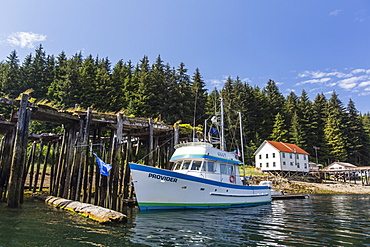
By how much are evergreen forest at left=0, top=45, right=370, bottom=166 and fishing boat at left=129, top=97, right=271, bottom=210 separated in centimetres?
1351

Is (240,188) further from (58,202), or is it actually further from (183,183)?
(58,202)

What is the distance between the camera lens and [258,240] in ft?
25.8

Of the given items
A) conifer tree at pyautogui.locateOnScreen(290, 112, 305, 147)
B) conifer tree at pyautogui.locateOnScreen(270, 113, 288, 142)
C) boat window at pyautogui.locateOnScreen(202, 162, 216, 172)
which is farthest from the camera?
conifer tree at pyautogui.locateOnScreen(270, 113, 288, 142)

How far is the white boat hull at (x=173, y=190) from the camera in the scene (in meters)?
12.6

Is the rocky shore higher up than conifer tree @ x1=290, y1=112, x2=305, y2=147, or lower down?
lower down

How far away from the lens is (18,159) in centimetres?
1183

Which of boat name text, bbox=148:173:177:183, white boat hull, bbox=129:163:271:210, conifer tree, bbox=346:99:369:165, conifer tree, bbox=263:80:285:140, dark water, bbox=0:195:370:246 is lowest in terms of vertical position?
dark water, bbox=0:195:370:246

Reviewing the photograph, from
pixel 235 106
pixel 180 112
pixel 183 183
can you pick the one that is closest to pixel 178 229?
pixel 183 183

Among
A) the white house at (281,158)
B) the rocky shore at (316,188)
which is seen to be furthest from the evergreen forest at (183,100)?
the rocky shore at (316,188)

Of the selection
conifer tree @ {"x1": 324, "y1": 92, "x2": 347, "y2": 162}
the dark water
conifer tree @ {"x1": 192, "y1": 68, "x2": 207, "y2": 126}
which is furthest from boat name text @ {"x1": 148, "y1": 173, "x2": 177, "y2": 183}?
conifer tree @ {"x1": 324, "y1": 92, "x2": 347, "y2": 162}

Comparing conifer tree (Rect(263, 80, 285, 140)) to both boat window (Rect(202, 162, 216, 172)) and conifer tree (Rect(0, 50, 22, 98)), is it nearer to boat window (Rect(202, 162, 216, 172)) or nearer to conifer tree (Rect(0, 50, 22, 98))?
boat window (Rect(202, 162, 216, 172))

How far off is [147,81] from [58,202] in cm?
3472

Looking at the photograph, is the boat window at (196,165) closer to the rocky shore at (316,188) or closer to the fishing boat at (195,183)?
the fishing boat at (195,183)

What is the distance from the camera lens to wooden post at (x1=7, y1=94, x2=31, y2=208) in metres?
11.6
